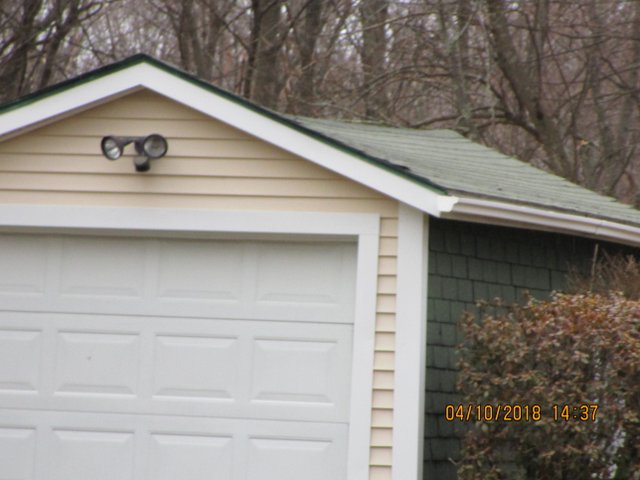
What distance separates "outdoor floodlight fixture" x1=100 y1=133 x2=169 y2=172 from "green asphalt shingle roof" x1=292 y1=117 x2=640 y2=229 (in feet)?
3.30

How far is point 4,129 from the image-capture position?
24.6 feet

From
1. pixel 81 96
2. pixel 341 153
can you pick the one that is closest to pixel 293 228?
pixel 341 153

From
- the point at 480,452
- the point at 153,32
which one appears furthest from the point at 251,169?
the point at 153,32

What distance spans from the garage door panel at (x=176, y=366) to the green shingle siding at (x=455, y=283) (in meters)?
0.58

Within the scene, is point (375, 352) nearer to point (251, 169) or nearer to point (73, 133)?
point (251, 169)

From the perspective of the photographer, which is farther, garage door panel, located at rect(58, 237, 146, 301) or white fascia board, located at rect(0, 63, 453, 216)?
garage door panel, located at rect(58, 237, 146, 301)

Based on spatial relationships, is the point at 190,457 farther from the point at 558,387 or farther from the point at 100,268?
the point at 558,387

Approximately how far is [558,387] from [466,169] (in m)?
2.42

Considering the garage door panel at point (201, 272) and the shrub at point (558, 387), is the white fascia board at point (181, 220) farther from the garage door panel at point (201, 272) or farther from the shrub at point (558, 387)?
the shrub at point (558, 387)

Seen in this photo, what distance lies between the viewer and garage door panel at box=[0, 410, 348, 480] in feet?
24.2

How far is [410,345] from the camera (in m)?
7.07
